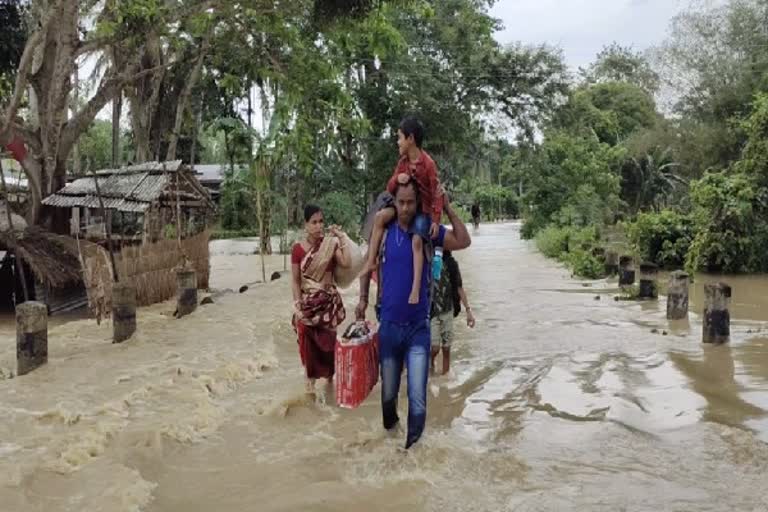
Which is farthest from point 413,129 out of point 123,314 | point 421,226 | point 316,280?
point 123,314

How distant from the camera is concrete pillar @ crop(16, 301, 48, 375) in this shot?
7.88 meters

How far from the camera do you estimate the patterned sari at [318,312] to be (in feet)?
20.0

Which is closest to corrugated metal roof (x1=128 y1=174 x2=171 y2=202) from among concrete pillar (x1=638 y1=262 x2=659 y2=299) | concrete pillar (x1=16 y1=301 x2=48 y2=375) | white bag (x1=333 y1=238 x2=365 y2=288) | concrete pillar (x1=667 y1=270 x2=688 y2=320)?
concrete pillar (x1=16 y1=301 x2=48 y2=375)

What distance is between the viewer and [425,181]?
4680mm

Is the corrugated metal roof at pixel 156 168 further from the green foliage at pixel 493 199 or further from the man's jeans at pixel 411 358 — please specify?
the green foliage at pixel 493 199

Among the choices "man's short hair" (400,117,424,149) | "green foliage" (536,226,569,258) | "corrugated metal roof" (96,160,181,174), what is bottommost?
"green foliage" (536,226,569,258)

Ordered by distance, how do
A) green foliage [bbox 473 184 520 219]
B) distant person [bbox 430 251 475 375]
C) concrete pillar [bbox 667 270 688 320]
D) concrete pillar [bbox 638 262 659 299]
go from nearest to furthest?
distant person [bbox 430 251 475 375], concrete pillar [bbox 667 270 688 320], concrete pillar [bbox 638 262 659 299], green foliage [bbox 473 184 520 219]

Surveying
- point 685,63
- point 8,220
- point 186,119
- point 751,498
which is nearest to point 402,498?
point 751,498

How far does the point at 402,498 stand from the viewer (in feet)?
13.8

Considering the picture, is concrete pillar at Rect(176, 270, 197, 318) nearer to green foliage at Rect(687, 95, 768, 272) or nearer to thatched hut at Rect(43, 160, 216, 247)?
thatched hut at Rect(43, 160, 216, 247)

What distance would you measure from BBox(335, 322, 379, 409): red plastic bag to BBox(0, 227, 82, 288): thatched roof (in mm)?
9883

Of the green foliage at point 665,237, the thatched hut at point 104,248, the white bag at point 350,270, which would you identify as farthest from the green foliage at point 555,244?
the white bag at point 350,270

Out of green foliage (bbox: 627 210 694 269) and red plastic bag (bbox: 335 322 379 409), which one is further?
green foliage (bbox: 627 210 694 269)

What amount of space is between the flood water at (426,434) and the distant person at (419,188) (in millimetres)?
1252
